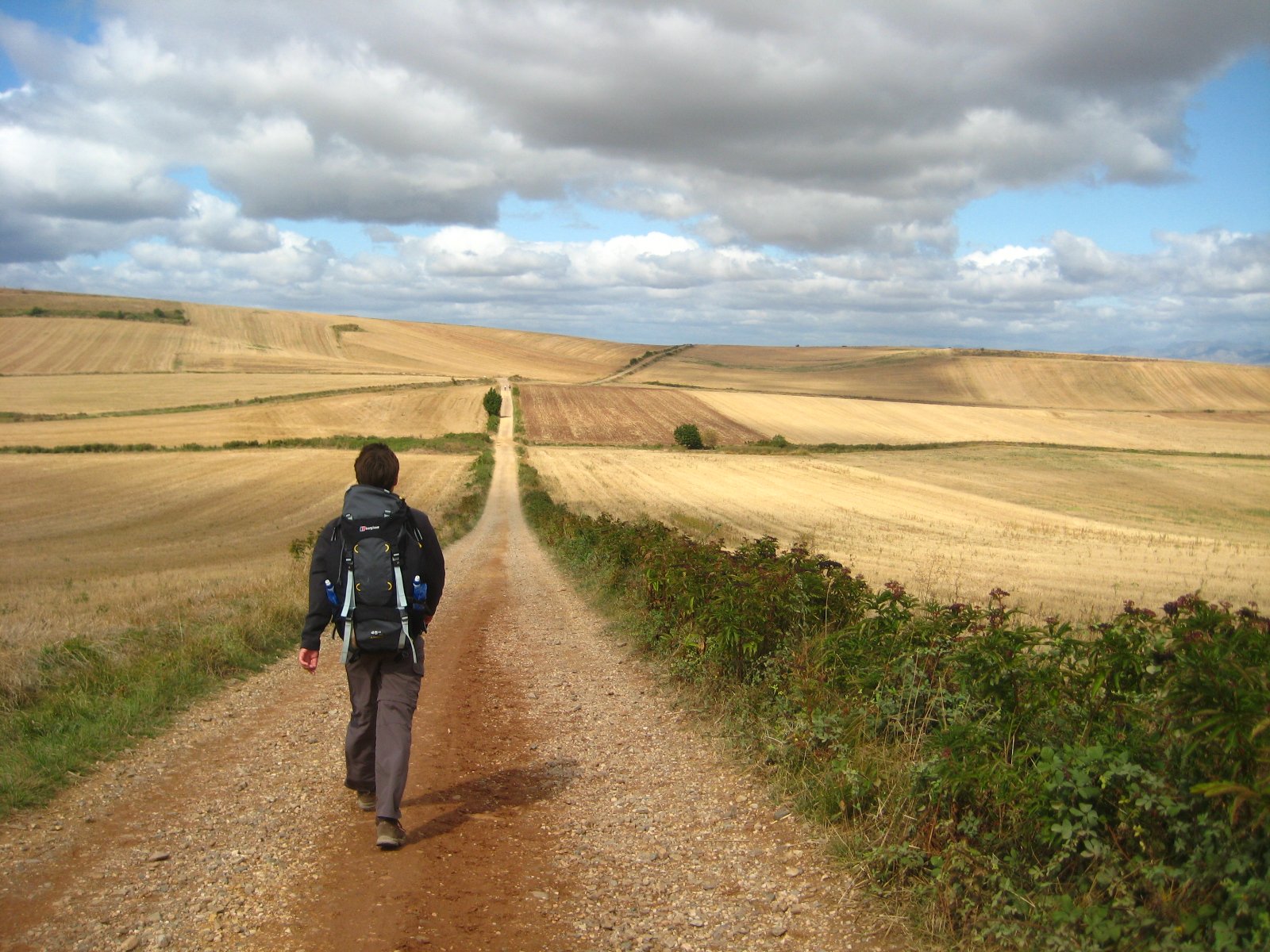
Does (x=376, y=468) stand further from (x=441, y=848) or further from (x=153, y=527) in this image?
(x=153, y=527)

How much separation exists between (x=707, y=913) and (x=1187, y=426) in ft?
297

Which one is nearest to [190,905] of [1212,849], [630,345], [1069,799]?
[1069,799]

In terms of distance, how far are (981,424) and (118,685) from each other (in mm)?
82185

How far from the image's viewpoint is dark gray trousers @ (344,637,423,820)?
5.66m

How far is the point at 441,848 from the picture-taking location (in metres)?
5.58

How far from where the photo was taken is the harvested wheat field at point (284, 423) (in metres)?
57.6

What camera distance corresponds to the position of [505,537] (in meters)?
28.8

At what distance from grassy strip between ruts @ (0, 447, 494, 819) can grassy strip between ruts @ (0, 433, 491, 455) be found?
43.0 m

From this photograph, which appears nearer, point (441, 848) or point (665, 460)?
point (441, 848)

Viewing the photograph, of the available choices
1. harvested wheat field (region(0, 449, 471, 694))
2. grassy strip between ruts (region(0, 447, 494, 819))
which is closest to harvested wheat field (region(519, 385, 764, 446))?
harvested wheat field (region(0, 449, 471, 694))

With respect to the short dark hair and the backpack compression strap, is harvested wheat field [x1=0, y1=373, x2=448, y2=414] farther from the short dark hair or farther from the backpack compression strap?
the backpack compression strap

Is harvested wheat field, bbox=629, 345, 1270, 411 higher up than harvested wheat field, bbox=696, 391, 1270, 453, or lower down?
higher up

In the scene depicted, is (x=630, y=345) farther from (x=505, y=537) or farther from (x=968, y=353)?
(x=505, y=537)

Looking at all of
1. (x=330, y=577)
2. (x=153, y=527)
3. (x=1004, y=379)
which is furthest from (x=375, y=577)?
(x=1004, y=379)
